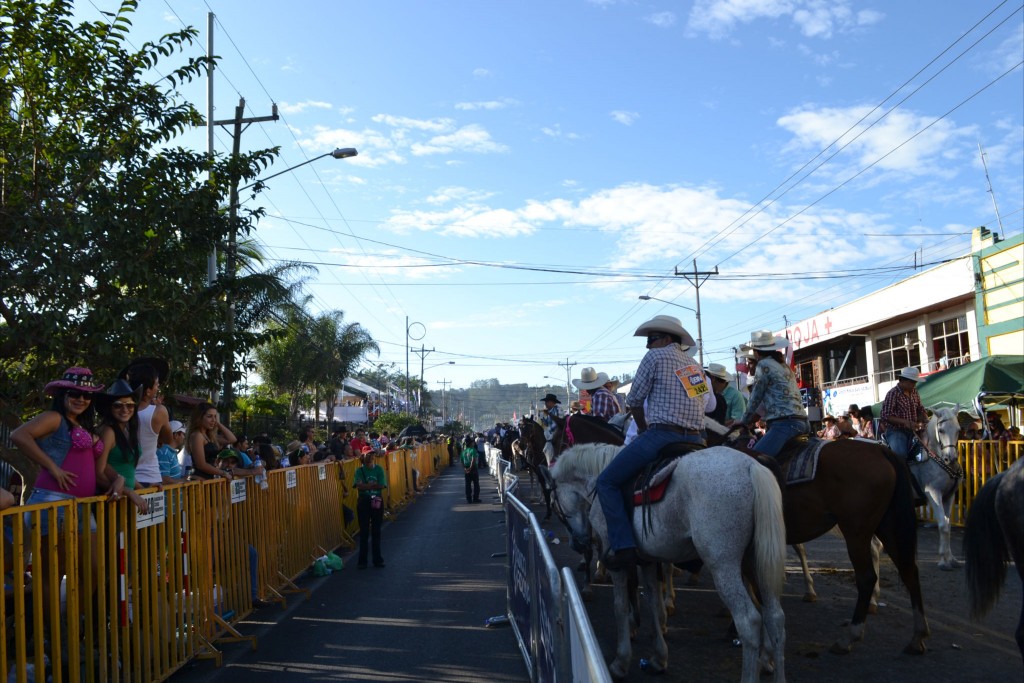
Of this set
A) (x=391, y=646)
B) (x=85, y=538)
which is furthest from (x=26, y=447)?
(x=391, y=646)

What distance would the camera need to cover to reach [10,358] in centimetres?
959

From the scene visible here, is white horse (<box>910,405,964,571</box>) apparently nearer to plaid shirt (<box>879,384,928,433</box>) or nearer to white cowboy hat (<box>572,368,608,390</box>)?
plaid shirt (<box>879,384,928,433</box>)

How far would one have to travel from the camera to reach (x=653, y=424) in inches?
238

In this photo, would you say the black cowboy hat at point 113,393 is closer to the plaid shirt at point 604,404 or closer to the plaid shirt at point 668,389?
the plaid shirt at point 668,389

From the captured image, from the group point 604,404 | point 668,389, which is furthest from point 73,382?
point 604,404

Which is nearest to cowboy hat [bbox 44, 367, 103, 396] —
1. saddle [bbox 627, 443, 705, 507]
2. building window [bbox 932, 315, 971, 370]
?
saddle [bbox 627, 443, 705, 507]

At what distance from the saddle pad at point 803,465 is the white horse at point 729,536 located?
4.64 ft

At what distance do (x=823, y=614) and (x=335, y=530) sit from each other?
835 centimetres

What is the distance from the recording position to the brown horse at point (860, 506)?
641 centimetres

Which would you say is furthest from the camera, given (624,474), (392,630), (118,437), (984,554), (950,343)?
(950,343)

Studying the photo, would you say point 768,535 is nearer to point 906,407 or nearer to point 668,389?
point 668,389

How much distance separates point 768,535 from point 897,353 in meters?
Answer: 29.6

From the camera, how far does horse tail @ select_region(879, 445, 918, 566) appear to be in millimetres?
6465

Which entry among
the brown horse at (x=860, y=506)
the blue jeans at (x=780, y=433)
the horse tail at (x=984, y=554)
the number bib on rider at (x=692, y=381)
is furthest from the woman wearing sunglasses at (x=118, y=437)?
the horse tail at (x=984, y=554)
